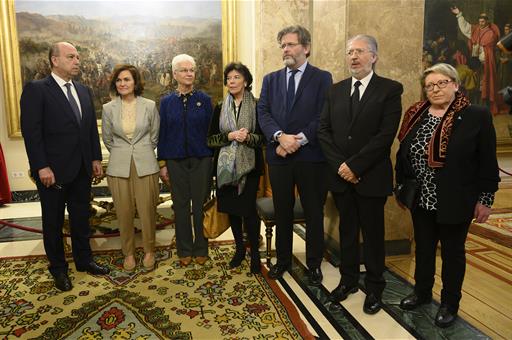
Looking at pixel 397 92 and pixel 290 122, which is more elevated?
pixel 397 92

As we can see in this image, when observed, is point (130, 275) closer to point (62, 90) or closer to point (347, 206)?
point (62, 90)

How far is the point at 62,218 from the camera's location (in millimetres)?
3771

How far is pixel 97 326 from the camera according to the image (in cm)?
301

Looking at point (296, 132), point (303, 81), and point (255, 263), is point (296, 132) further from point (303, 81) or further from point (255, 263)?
point (255, 263)

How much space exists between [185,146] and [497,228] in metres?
4.04

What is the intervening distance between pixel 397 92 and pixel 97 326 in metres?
2.59

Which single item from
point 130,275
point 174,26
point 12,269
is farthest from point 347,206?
point 174,26

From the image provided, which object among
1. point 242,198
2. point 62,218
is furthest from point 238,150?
point 62,218

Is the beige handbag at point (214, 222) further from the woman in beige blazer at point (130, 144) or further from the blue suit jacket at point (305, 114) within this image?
the blue suit jacket at point (305, 114)

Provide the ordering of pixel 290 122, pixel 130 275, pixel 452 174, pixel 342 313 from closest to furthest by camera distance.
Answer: pixel 452 174, pixel 342 313, pixel 290 122, pixel 130 275

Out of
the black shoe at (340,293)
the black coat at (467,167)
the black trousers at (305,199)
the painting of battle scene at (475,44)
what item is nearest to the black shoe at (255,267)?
the black trousers at (305,199)

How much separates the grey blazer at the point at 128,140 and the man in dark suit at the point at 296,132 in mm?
1067

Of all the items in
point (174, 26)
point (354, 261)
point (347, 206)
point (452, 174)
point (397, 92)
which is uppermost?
point (174, 26)

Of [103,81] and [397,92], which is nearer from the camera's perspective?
[397,92]
